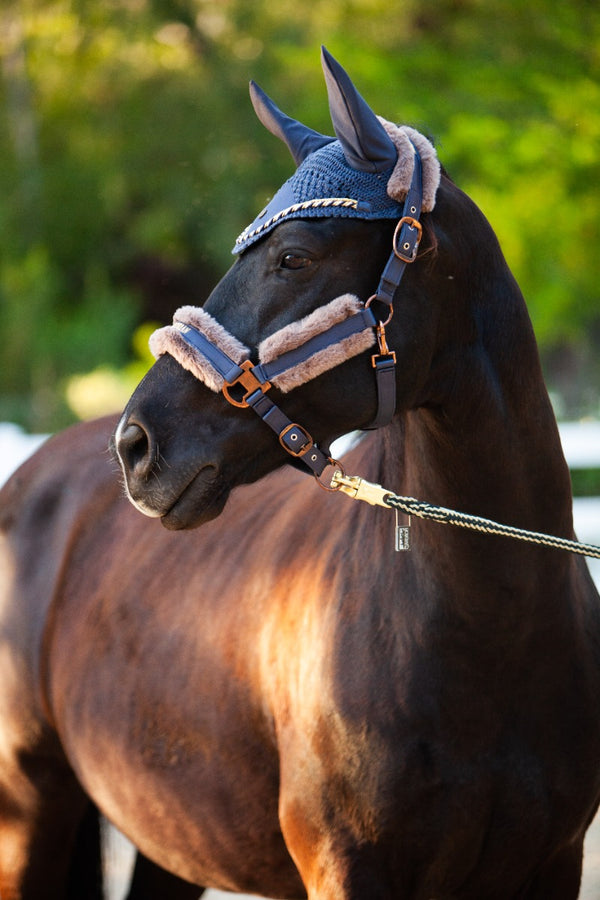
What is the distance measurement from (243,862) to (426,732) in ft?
2.45

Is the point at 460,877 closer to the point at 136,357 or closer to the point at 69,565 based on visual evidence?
the point at 69,565

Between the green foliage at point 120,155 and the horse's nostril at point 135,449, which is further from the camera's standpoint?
the green foliage at point 120,155

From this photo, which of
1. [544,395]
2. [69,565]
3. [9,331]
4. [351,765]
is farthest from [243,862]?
[9,331]

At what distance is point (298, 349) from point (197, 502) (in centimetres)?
35

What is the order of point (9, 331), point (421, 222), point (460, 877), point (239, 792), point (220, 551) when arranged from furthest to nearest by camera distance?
point (9, 331), point (220, 551), point (239, 792), point (460, 877), point (421, 222)

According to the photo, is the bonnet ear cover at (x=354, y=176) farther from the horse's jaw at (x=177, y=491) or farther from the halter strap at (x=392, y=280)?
the horse's jaw at (x=177, y=491)

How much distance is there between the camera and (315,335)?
2.06 metres

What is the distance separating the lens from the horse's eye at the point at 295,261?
6.81 ft

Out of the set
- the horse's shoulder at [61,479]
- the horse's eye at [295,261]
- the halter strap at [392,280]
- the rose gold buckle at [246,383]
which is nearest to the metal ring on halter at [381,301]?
the halter strap at [392,280]

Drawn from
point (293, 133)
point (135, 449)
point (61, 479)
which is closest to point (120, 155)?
point (61, 479)

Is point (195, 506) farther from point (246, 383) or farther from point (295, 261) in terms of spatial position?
point (295, 261)

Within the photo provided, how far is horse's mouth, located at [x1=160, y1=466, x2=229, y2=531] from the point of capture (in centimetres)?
207

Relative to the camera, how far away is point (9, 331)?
24.2m

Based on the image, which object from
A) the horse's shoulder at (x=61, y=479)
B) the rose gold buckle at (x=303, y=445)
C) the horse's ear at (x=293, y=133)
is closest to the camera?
the rose gold buckle at (x=303, y=445)
